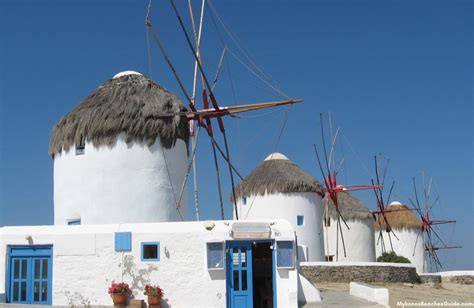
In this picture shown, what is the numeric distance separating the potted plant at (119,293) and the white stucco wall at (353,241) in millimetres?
23125

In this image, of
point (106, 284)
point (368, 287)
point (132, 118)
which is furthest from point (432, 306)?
point (132, 118)

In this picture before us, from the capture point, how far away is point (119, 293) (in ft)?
54.1

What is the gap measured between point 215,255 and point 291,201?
16.2 metres

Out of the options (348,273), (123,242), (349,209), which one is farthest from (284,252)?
(349,209)

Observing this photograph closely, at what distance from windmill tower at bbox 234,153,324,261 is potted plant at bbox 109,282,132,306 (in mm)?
16237

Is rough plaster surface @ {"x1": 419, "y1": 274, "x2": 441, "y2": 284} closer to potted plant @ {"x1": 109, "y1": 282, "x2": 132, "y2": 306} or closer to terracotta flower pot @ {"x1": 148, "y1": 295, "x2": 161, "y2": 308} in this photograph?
terracotta flower pot @ {"x1": 148, "y1": 295, "x2": 161, "y2": 308}

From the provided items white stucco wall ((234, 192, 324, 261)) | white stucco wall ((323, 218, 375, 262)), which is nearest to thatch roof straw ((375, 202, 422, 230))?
white stucco wall ((323, 218, 375, 262))

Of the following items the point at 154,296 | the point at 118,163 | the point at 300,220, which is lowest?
the point at 154,296

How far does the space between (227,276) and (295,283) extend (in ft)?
5.89

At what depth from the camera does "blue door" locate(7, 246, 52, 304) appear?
1734cm

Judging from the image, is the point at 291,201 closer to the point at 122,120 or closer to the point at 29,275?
the point at 122,120

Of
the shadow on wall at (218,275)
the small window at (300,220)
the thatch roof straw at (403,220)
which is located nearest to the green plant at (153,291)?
the shadow on wall at (218,275)

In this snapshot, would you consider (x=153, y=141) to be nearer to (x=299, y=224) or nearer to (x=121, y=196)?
(x=121, y=196)

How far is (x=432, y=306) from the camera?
1925 cm
